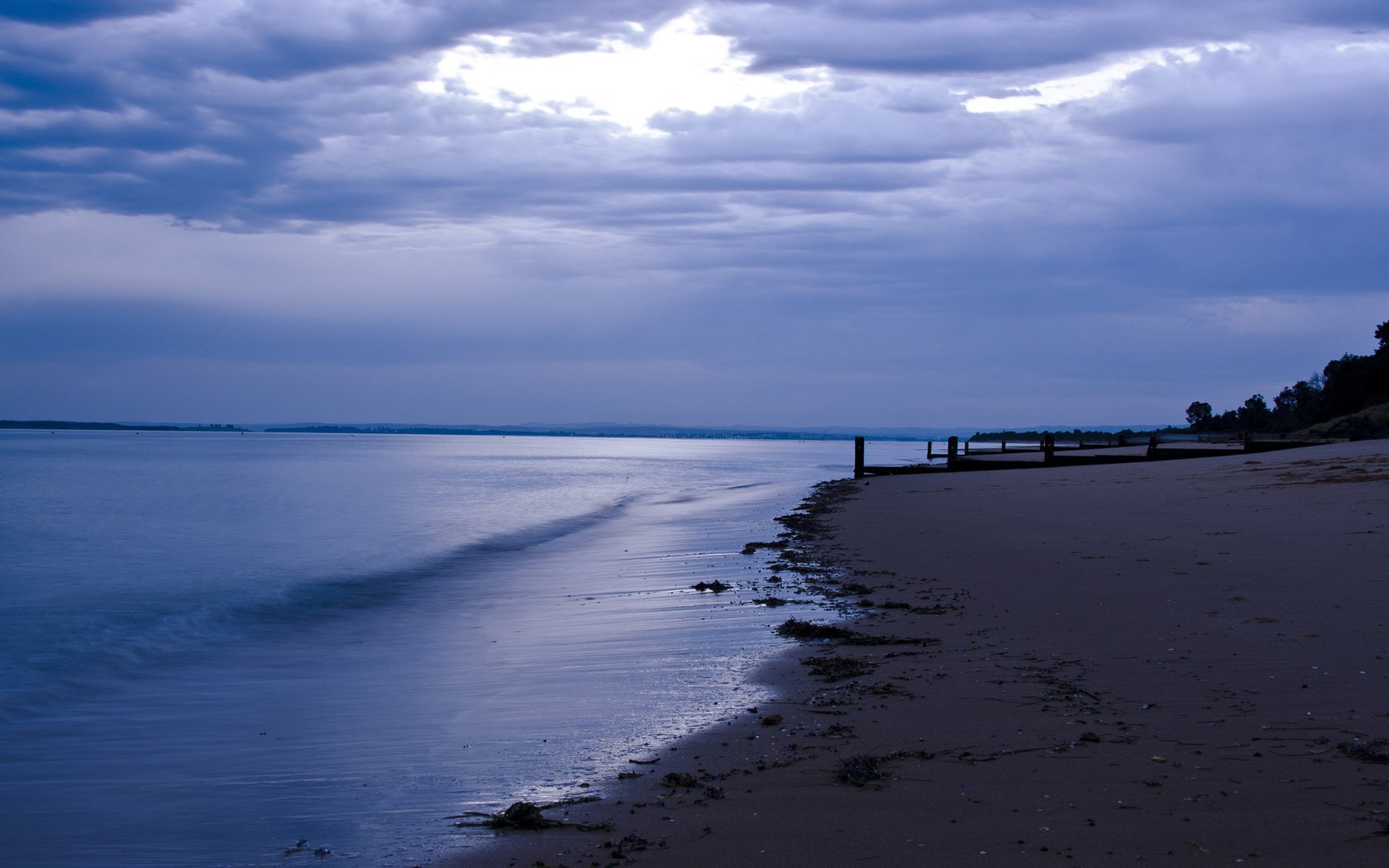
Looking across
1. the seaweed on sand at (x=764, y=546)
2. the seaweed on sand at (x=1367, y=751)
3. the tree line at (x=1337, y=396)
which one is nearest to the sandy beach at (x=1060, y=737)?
the seaweed on sand at (x=1367, y=751)

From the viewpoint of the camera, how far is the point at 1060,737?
15.9 feet

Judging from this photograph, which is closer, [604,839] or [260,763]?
[604,839]

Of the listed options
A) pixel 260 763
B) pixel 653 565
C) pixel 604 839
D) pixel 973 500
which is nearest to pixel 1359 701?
pixel 604 839

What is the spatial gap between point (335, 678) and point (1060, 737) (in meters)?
6.10

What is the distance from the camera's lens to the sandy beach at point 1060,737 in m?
3.74

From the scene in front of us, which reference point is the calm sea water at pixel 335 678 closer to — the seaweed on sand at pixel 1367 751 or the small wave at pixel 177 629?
the small wave at pixel 177 629

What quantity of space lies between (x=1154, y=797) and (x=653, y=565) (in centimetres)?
1100

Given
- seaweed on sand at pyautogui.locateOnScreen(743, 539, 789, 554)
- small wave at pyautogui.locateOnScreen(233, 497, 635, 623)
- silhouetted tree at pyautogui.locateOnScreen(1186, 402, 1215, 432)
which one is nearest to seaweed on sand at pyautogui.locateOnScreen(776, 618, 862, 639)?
seaweed on sand at pyautogui.locateOnScreen(743, 539, 789, 554)

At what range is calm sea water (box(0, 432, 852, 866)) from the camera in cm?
486

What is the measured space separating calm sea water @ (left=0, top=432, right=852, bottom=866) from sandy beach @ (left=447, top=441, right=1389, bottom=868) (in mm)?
657

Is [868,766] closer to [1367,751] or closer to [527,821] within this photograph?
[527,821]

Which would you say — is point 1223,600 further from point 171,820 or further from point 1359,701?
point 171,820

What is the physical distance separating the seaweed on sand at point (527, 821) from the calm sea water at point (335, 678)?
0.38ft

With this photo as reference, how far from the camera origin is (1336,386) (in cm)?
6153
